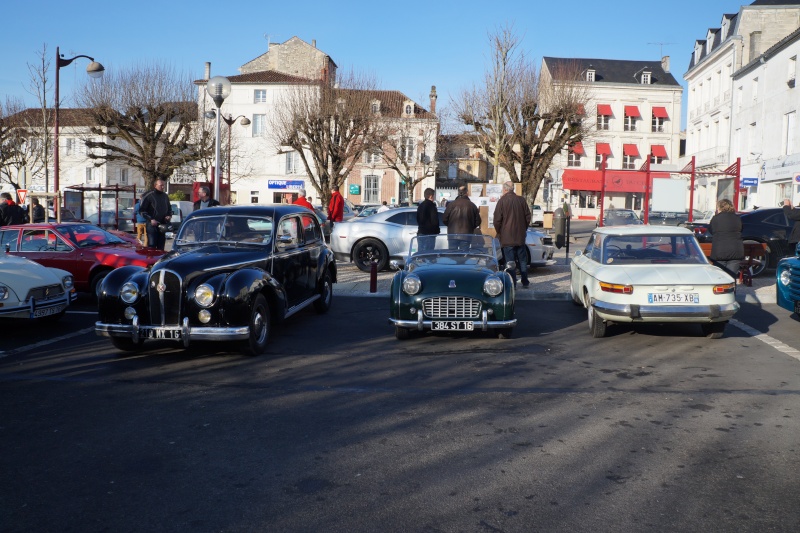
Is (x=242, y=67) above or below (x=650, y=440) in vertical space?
above

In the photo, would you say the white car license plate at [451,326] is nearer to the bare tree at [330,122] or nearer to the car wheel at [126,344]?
the car wheel at [126,344]

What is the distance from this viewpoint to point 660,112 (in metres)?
67.8

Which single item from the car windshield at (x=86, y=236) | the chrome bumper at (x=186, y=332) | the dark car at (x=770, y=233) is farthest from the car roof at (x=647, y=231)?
the car windshield at (x=86, y=236)

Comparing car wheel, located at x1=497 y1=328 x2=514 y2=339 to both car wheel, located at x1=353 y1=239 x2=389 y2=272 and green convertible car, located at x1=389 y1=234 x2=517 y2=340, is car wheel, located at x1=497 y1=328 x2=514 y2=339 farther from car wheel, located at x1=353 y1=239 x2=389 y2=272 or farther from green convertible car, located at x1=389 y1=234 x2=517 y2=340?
car wheel, located at x1=353 y1=239 x2=389 y2=272

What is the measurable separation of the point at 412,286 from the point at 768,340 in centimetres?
471

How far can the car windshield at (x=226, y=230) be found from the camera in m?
9.66

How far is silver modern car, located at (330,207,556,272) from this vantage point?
54.9 feet

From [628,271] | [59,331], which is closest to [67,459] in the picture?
[59,331]

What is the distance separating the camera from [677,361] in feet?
27.1

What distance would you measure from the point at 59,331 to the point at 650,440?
7.95 metres

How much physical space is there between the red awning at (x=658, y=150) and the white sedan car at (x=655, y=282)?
60.8 metres

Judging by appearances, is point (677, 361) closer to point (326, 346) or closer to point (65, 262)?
point (326, 346)

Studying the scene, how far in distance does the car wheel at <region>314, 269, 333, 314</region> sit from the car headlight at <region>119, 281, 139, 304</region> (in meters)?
3.71

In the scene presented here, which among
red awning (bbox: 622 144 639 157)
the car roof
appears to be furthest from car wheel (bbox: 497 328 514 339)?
red awning (bbox: 622 144 639 157)
